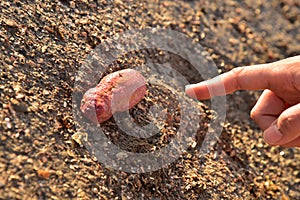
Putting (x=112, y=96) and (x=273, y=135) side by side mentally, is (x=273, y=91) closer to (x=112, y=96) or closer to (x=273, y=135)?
(x=273, y=135)

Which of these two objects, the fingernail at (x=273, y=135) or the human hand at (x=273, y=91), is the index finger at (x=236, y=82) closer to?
the human hand at (x=273, y=91)

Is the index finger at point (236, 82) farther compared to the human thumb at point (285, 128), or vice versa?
the index finger at point (236, 82)

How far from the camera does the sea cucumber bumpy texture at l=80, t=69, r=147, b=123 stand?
4.09 ft

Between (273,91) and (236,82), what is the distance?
0.12 meters

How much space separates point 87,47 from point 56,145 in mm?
398

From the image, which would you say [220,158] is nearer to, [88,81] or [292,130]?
[292,130]

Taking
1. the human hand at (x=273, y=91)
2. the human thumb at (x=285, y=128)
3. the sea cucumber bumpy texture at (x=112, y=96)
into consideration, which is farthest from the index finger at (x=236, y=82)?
the sea cucumber bumpy texture at (x=112, y=96)

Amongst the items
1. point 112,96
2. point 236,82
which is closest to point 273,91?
point 236,82

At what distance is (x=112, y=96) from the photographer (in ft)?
4.13

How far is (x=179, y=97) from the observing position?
5.07 feet

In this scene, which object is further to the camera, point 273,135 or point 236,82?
point 236,82

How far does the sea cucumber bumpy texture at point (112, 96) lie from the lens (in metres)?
1.25

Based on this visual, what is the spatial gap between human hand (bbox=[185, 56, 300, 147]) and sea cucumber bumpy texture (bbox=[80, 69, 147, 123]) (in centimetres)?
29

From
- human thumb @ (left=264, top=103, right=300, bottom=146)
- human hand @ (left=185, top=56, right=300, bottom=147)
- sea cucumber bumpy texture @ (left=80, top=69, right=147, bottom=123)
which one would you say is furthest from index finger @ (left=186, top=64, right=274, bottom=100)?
sea cucumber bumpy texture @ (left=80, top=69, right=147, bottom=123)
